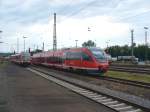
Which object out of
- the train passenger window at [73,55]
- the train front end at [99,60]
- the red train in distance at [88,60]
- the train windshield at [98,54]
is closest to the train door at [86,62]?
the red train in distance at [88,60]

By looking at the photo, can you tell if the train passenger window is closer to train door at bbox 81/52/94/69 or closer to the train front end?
train door at bbox 81/52/94/69

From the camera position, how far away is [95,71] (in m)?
38.4

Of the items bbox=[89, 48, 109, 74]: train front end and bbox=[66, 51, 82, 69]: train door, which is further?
bbox=[66, 51, 82, 69]: train door

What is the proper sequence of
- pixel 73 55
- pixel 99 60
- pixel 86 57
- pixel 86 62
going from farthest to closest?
1. pixel 73 55
2. pixel 86 57
3. pixel 86 62
4. pixel 99 60

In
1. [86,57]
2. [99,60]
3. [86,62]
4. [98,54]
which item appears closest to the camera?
[99,60]

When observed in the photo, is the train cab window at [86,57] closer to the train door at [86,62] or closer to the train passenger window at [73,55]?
the train door at [86,62]

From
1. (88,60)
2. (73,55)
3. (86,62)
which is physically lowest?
(86,62)

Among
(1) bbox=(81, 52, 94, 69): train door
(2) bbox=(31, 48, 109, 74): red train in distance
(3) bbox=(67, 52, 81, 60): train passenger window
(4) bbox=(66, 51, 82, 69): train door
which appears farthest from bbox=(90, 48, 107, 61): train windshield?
(3) bbox=(67, 52, 81, 60): train passenger window

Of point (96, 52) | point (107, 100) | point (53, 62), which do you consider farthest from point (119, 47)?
point (107, 100)

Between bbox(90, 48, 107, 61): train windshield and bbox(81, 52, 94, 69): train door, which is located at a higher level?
bbox(90, 48, 107, 61): train windshield

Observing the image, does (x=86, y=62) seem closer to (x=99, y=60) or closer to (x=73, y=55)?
(x=99, y=60)

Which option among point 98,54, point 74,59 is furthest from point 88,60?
point 74,59

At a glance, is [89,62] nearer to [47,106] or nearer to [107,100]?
[107,100]

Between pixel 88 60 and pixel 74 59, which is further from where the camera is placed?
pixel 74 59
